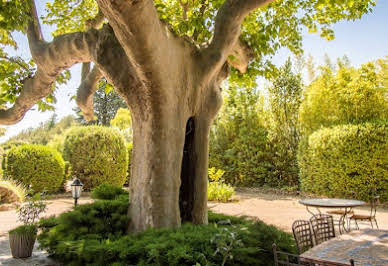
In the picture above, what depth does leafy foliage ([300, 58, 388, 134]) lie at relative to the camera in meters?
10.8

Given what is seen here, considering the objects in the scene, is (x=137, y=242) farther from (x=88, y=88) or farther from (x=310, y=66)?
(x=310, y=66)

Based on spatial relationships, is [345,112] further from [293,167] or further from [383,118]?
[293,167]

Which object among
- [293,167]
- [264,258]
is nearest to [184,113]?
[264,258]

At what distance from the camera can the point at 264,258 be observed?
12.0 feet

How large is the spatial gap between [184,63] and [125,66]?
932mm

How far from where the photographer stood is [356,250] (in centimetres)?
271

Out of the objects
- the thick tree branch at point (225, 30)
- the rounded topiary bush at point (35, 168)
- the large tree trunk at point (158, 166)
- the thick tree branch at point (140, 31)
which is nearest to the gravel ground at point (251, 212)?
the rounded topiary bush at point (35, 168)

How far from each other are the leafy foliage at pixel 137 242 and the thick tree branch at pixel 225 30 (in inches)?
105

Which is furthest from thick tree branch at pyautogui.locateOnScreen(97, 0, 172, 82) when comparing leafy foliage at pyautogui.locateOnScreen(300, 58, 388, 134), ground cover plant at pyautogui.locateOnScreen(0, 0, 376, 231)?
leafy foliage at pyautogui.locateOnScreen(300, 58, 388, 134)

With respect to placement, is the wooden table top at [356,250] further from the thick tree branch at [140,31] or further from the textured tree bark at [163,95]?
the thick tree branch at [140,31]

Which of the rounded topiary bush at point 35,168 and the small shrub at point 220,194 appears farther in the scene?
the rounded topiary bush at point 35,168

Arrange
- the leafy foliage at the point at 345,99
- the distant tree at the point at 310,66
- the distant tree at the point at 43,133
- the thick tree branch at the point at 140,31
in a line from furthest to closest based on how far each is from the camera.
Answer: the distant tree at the point at 43,133 → the distant tree at the point at 310,66 → the leafy foliage at the point at 345,99 → the thick tree branch at the point at 140,31

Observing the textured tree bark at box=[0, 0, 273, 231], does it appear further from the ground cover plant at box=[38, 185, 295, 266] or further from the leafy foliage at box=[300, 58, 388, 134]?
the leafy foliage at box=[300, 58, 388, 134]

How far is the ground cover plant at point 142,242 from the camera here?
3.23 m
